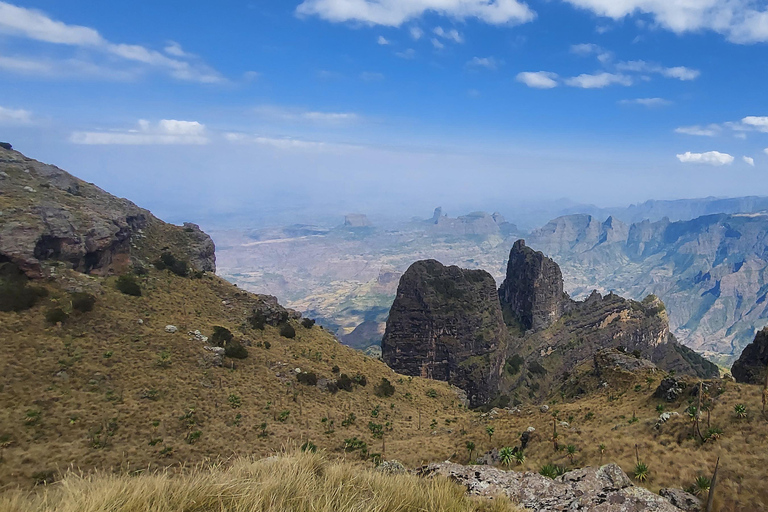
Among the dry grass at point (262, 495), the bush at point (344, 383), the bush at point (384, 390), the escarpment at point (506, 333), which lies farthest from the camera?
the escarpment at point (506, 333)

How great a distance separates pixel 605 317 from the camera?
115 meters

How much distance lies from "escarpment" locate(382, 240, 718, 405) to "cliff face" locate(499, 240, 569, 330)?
346 millimetres

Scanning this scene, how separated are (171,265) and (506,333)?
88.7 meters

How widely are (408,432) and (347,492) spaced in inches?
1117

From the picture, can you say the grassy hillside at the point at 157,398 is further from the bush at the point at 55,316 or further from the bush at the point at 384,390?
the bush at the point at 384,390

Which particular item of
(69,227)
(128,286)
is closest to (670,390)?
(128,286)

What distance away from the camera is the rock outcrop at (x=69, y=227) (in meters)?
35.0

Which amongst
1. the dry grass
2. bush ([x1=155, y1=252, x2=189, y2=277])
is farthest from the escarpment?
the dry grass

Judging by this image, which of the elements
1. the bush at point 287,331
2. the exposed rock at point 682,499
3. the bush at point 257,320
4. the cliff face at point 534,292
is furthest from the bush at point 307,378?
the cliff face at point 534,292

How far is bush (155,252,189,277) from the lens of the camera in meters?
49.7

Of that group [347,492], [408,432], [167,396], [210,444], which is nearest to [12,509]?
[347,492]

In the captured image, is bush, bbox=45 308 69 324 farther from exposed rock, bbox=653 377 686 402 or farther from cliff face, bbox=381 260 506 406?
cliff face, bbox=381 260 506 406

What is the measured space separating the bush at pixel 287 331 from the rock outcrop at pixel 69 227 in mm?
18687

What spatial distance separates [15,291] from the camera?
2991 centimetres
